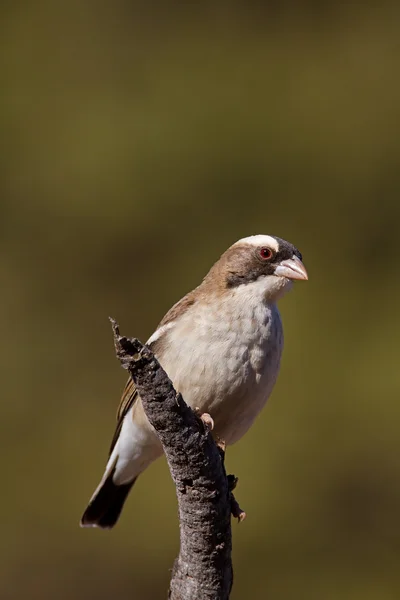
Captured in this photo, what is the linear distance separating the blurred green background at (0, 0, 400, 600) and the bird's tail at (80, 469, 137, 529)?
2.72 meters

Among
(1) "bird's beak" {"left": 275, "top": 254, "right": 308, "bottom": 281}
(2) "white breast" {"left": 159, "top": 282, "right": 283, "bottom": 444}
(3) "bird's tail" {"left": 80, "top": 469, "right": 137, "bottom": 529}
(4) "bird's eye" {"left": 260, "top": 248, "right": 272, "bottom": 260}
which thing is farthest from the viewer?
(3) "bird's tail" {"left": 80, "top": 469, "right": 137, "bottom": 529}

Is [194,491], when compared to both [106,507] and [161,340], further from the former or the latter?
[106,507]

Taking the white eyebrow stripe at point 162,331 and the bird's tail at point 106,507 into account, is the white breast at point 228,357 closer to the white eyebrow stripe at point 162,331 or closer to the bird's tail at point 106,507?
the white eyebrow stripe at point 162,331

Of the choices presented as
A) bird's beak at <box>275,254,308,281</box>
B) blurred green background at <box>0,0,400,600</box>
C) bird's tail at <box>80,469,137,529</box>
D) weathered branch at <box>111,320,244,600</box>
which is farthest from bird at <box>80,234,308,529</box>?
blurred green background at <box>0,0,400,600</box>

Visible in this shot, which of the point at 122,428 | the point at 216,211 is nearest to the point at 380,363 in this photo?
the point at 216,211

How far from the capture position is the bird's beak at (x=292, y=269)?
5493mm

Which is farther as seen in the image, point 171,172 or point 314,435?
point 171,172

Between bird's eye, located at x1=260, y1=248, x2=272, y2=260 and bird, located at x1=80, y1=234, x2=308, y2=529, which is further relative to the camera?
bird's eye, located at x1=260, y1=248, x2=272, y2=260

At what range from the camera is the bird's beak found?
5.49 m

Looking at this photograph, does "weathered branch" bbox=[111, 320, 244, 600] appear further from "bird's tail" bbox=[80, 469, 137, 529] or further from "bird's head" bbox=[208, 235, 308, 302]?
"bird's tail" bbox=[80, 469, 137, 529]

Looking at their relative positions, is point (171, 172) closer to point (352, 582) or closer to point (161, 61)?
point (161, 61)

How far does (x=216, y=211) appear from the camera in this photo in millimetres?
11023

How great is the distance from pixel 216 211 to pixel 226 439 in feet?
18.6

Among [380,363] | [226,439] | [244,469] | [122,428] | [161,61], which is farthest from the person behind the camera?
[161,61]
